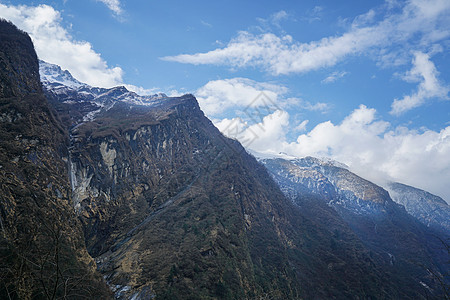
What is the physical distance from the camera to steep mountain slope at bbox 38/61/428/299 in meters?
66.6

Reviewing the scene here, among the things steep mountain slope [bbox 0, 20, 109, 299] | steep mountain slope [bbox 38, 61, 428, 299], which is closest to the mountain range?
steep mountain slope [bbox 0, 20, 109, 299]

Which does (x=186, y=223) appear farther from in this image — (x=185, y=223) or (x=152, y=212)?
(x=152, y=212)

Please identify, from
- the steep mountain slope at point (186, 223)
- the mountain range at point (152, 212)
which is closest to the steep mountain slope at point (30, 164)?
the mountain range at point (152, 212)

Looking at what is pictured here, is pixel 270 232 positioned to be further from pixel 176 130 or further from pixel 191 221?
pixel 176 130

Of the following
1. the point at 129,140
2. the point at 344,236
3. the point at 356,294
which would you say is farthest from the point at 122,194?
the point at 344,236

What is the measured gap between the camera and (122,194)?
94062 mm

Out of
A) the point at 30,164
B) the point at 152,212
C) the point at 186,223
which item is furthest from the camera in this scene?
the point at 152,212

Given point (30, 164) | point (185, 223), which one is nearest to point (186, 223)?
point (185, 223)

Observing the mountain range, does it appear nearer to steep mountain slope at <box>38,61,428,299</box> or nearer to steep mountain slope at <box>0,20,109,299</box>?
steep mountain slope at <box>0,20,109,299</box>

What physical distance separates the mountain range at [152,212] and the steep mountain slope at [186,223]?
50cm

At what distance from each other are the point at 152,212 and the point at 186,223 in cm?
1686

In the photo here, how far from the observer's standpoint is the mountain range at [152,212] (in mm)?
52125

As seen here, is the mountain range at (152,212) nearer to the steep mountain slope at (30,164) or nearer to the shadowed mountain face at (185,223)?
the steep mountain slope at (30,164)

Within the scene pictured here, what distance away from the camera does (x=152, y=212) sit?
311 feet
